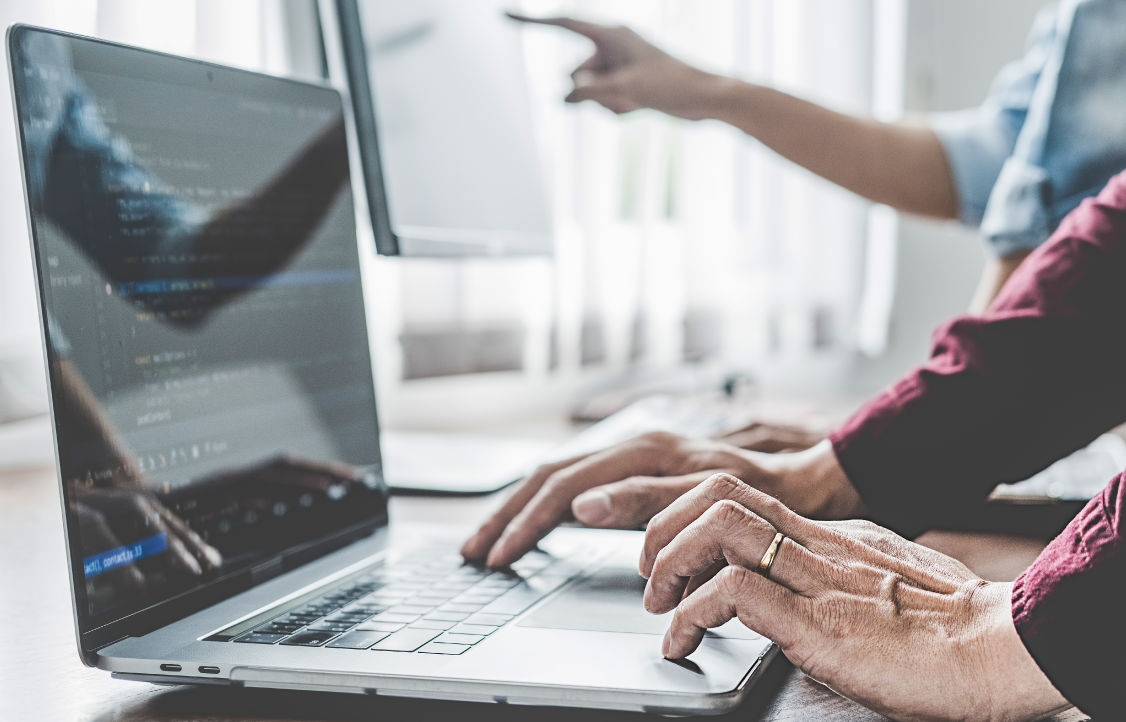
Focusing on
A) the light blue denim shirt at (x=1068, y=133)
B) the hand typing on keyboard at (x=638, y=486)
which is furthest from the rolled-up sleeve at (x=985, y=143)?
the hand typing on keyboard at (x=638, y=486)

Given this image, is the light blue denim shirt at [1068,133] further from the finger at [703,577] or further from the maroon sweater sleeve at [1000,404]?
the finger at [703,577]

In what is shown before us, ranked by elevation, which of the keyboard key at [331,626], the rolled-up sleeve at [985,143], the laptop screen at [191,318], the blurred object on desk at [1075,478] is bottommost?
the blurred object on desk at [1075,478]

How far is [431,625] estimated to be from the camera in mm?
495

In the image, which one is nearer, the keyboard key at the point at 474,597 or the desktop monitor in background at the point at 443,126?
the keyboard key at the point at 474,597

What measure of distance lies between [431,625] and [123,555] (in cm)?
16

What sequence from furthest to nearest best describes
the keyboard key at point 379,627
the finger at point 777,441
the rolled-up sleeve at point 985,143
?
the rolled-up sleeve at point 985,143
the finger at point 777,441
the keyboard key at point 379,627

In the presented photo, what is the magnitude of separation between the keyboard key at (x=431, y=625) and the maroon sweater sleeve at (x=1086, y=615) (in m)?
0.26

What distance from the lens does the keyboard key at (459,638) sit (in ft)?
1.53

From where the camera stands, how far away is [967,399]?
2.27 ft

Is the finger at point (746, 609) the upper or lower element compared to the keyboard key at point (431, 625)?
upper

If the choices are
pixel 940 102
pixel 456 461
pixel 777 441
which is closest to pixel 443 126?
pixel 456 461

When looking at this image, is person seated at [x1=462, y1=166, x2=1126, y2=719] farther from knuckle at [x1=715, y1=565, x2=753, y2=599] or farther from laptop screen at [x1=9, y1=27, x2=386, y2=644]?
laptop screen at [x1=9, y1=27, x2=386, y2=644]

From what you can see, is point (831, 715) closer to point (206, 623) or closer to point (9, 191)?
point (206, 623)

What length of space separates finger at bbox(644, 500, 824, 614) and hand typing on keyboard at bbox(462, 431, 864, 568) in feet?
0.48
